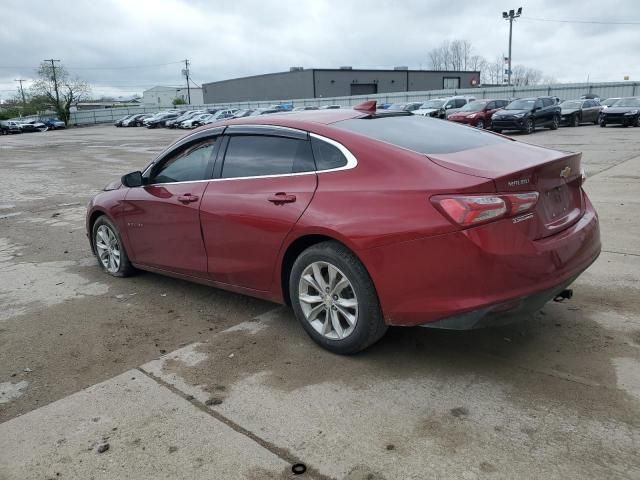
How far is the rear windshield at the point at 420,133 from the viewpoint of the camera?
12.4 feet

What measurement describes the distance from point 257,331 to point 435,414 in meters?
1.71

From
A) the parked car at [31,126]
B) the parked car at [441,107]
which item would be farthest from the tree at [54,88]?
the parked car at [441,107]

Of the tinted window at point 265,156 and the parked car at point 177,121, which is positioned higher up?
the parked car at point 177,121

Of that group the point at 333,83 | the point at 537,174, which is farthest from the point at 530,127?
the point at 333,83

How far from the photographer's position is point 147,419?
3.18 metres

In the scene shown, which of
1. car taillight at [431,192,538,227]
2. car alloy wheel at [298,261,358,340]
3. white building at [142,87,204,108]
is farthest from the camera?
white building at [142,87,204,108]

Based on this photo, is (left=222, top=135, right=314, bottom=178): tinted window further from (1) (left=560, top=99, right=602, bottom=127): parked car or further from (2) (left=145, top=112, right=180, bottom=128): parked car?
(2) (left=145, top=112, right=180, bottom=128): parked car

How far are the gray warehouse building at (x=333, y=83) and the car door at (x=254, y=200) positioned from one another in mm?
68020

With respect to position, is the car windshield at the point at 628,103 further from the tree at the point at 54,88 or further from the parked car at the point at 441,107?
the tree at the point at 54,88

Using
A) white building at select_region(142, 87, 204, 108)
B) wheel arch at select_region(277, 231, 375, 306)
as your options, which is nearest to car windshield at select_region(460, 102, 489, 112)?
wheel arch at select_region(277, 231, 375, 306)

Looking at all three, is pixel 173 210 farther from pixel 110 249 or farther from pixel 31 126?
pixel 31 126

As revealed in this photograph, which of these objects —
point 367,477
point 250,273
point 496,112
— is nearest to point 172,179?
point 250,273

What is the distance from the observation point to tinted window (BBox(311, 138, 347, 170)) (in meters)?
3.75

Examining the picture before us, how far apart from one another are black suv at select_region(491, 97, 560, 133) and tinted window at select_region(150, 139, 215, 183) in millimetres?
23184
